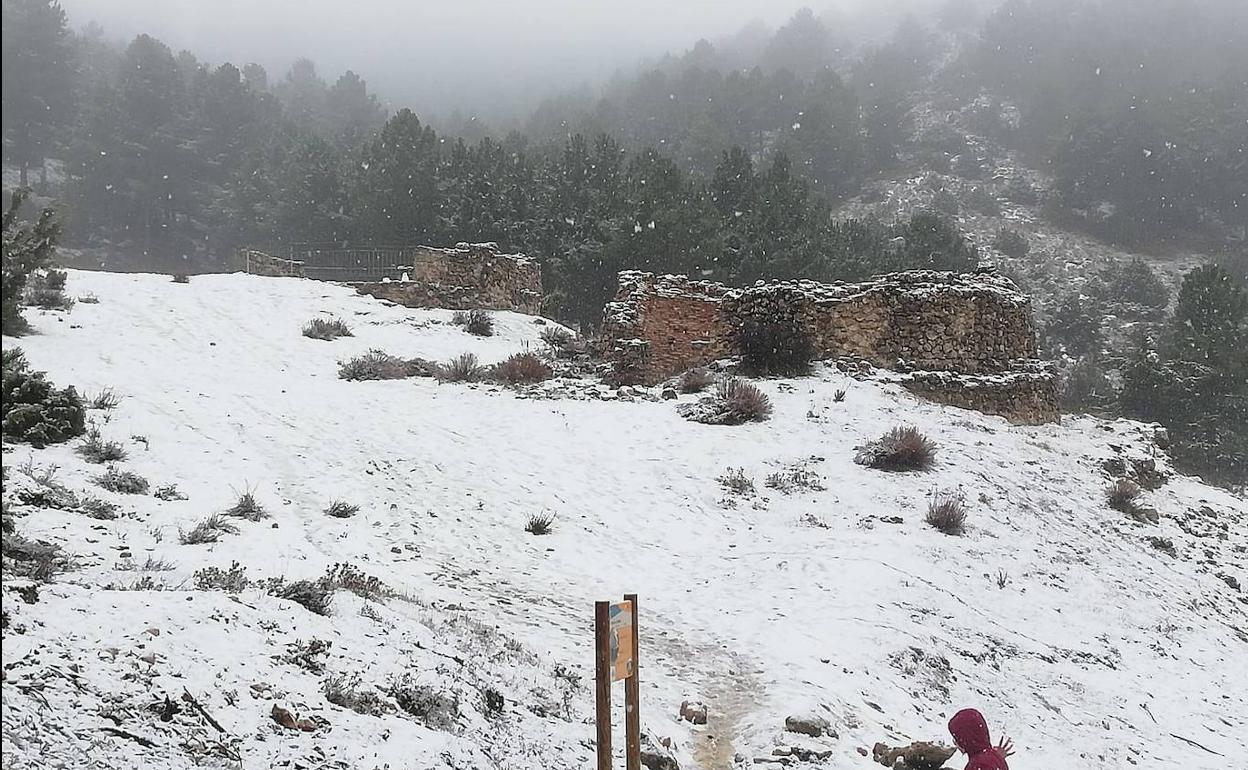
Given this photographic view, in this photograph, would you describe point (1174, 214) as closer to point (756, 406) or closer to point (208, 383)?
point (756, 406)

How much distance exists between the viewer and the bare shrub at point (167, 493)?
327 inches

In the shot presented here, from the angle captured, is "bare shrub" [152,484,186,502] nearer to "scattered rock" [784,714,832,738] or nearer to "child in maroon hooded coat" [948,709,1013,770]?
"scattered rock" [784,714,832,738]

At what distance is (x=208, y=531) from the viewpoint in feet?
24.6

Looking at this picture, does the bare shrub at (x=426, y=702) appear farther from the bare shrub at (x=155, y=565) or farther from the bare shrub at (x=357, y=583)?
the bare shrub at (x=155, y=565)

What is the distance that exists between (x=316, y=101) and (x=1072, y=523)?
66.4 m

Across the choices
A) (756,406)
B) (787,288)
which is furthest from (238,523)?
(787,288)

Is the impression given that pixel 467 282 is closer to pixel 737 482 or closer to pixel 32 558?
pixel 737 482

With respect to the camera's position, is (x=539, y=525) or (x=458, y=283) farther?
(x=458, y=283)

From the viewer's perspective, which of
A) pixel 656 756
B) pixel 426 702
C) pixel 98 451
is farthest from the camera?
pixel 98 451

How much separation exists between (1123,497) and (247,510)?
11.9 meters

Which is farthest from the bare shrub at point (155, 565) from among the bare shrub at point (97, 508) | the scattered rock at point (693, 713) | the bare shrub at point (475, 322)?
the bare shrub at point (475, 322)

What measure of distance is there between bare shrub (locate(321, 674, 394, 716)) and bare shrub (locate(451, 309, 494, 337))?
1603cm

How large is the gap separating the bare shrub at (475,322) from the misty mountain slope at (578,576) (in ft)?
15.0

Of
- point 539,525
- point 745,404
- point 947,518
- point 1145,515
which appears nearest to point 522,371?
point 745,404
